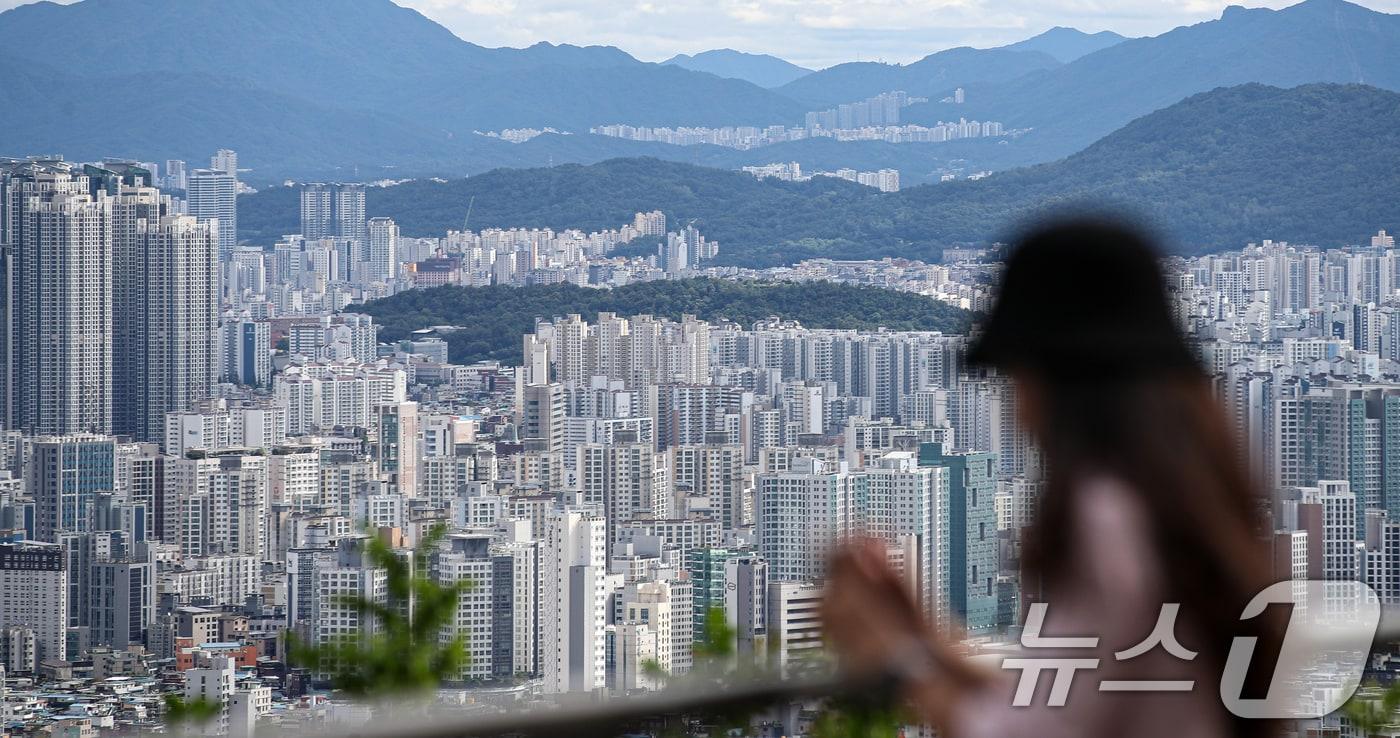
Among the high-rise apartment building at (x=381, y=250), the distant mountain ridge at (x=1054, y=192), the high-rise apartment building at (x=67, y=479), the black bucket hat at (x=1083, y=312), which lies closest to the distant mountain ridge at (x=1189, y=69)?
the distant mountain ridge at (x=1054, y=192)

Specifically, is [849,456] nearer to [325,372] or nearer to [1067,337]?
[325,372]

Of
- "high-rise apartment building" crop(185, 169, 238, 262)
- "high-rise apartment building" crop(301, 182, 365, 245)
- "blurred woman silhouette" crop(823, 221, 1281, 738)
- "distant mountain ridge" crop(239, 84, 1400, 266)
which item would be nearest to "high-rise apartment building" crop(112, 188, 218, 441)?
"high-rise apartment building" crop(185, 169, 238, 262)

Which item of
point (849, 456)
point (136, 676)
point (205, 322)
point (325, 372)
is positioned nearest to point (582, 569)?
point (136, 676)

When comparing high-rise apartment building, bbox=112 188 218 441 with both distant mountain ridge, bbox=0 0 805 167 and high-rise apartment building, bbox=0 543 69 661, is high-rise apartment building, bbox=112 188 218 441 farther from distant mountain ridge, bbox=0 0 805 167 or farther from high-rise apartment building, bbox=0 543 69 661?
distant mountain ridge, bbox=0 0 805 167

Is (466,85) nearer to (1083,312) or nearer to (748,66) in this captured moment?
(748,66)

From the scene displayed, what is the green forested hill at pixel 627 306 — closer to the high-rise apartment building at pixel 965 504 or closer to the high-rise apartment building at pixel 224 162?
the high-rise apartment building at pixel 965 504
